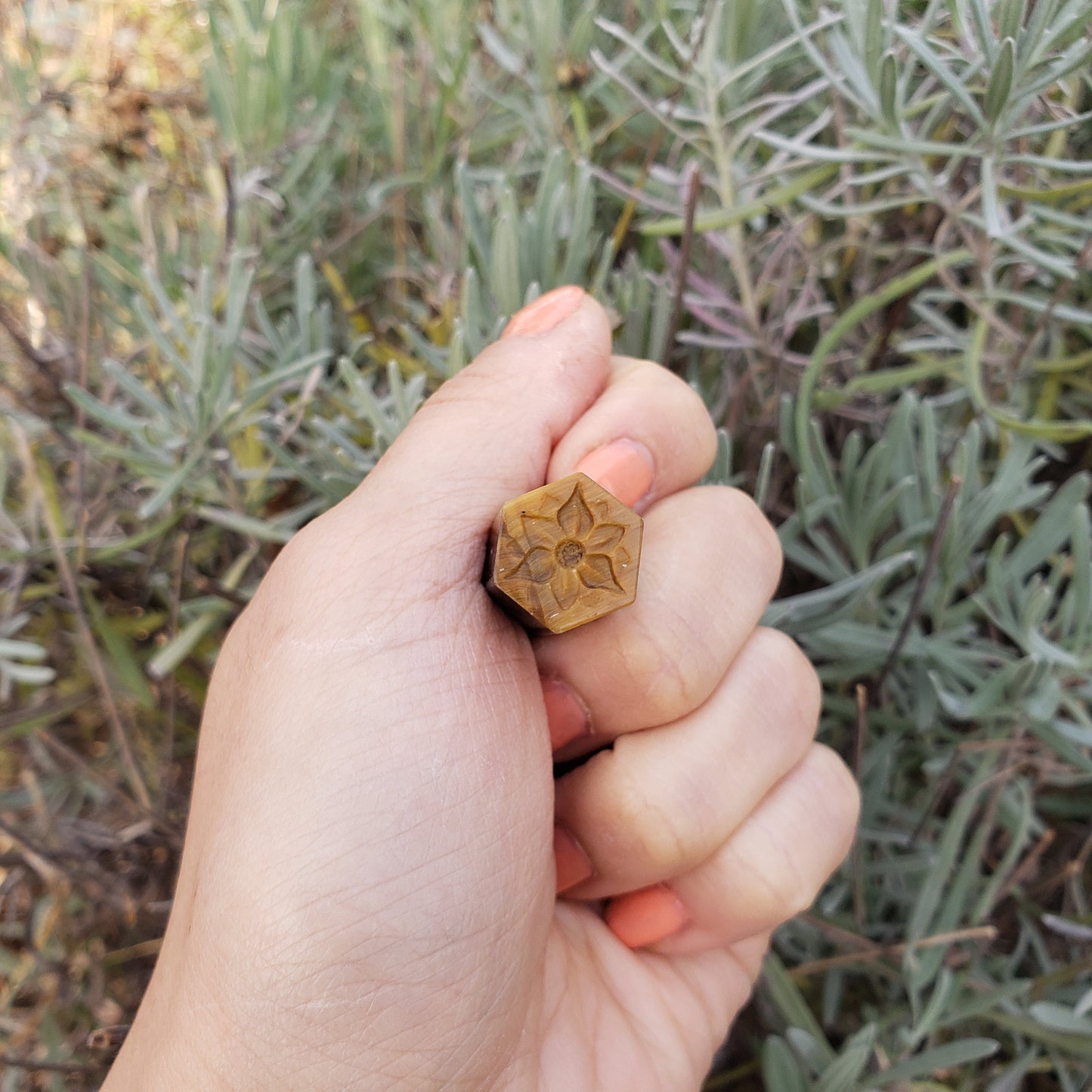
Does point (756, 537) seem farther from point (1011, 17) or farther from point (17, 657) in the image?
point (17, 657)

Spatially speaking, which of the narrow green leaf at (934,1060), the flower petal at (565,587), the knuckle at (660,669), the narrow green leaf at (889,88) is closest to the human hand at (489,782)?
the knuckle at (660,669)

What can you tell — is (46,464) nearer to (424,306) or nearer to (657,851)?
(424,306)

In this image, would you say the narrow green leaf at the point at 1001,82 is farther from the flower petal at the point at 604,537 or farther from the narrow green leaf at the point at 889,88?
the flower petal at the point at 604,537

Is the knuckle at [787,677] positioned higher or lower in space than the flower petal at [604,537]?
lower

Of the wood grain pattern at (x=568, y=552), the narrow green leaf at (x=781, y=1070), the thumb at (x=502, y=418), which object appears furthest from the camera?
the narrow green leaf at (x=781, y=1070)

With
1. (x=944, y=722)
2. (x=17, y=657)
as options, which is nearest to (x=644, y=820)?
(x=944, y=722)

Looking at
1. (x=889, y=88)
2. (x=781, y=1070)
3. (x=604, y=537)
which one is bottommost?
(x=781, y=1070)

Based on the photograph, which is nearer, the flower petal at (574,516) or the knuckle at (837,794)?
the flower petal at (574,516)

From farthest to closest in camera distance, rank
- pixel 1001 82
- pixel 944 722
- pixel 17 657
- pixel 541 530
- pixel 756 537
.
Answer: pixel 17 657
pixel 944 722
pixel 756 537
pixel 1001 82
pixel 541 530
